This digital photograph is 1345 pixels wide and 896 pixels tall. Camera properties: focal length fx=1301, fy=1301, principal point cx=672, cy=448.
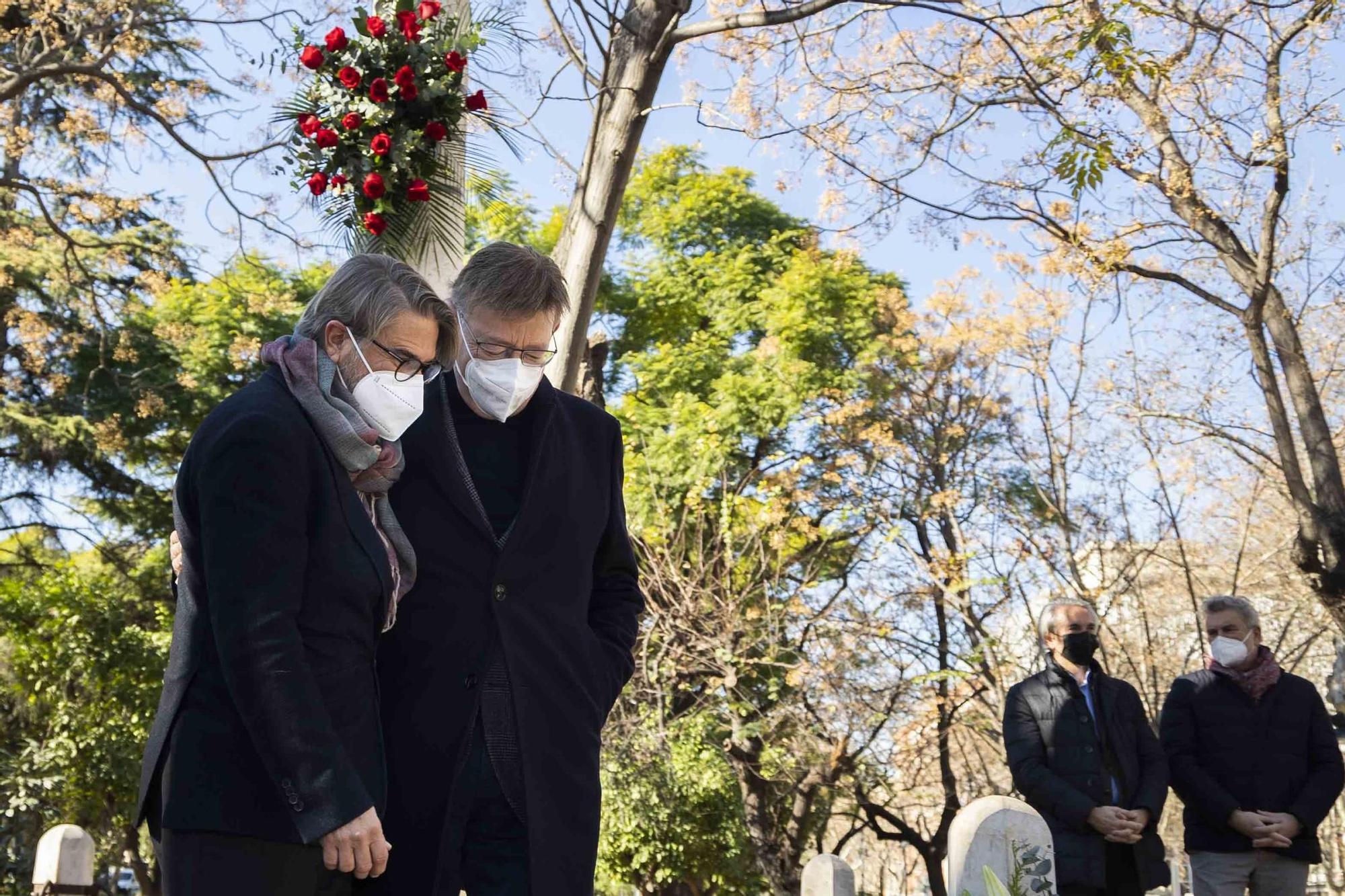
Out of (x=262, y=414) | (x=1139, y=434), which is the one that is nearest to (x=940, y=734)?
(x=1139, y=434)

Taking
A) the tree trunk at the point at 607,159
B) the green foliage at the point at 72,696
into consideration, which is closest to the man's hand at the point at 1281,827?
the tree trunk at the point at 607,159

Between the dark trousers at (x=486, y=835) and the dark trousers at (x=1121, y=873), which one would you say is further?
the dark trousers at (x=1121, y=873)

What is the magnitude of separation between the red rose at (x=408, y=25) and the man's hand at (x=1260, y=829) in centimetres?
465

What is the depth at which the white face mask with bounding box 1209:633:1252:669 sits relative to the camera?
5.99 meters

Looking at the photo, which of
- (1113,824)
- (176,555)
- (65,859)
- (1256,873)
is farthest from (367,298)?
(65,859)

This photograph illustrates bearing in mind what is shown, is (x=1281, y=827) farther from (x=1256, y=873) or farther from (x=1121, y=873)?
(x=1121, y=873)

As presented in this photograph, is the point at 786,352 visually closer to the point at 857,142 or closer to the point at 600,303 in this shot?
the point at 600,303

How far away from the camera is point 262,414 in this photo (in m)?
2.31

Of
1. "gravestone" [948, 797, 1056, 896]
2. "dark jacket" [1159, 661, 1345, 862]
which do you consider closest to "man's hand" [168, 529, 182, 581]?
"gravestone" [948, 797, 1056, 896]

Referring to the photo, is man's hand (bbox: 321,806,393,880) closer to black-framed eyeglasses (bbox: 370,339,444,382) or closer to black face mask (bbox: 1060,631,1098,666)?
black-framed eyeglasses (bbox: 370,339,444,382)

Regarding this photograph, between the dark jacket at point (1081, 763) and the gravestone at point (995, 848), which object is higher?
the dark jacket at point (1081, 763)

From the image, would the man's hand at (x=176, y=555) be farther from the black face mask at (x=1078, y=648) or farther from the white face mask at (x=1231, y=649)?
the white face mask at (x=1231, y=649)

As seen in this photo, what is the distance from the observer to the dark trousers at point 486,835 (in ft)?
8.26

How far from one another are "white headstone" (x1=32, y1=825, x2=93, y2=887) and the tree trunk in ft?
A: 15.3
